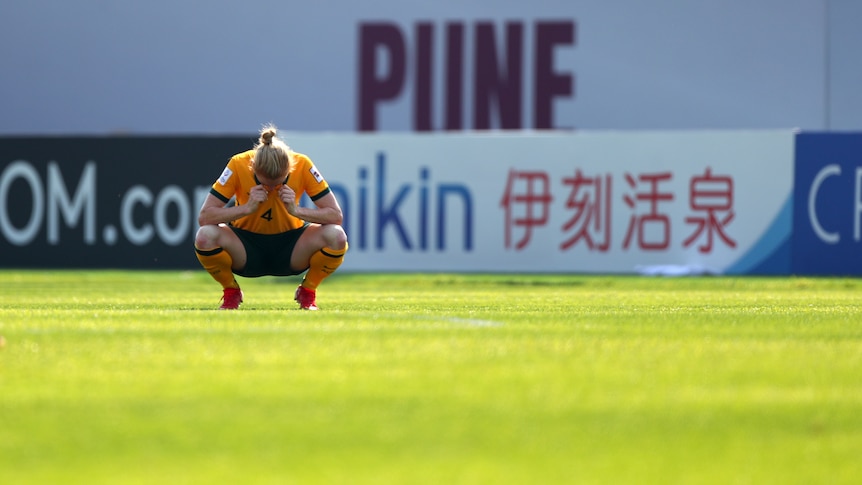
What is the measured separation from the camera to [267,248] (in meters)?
8.72

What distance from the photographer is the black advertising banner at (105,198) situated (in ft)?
57.1

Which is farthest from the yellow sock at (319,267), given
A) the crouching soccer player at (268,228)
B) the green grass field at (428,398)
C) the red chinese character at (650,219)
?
the red chinese character at (650,219)

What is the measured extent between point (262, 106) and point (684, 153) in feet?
33.9

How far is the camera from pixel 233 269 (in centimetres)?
877

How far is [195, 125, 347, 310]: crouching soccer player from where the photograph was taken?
8.41 metres

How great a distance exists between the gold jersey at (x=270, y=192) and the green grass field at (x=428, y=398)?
93cm

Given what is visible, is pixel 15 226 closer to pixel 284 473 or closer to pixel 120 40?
pixel 120 40

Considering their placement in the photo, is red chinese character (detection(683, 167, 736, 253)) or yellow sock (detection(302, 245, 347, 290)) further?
red chinese character (detection(683, 167, 736, 253))

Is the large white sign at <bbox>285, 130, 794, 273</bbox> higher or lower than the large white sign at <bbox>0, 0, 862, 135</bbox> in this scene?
lower

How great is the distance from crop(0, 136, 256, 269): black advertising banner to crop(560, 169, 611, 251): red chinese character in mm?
3942

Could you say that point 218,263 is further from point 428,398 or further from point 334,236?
point 428,398

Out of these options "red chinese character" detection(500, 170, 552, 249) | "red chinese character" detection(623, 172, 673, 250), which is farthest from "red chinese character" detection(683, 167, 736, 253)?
"red chinese character" detection(500, 170, 552, 249)

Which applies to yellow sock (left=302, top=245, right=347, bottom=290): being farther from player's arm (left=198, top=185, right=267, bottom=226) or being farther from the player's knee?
player's arm (left=198, top=185, right=267, bottom=226)

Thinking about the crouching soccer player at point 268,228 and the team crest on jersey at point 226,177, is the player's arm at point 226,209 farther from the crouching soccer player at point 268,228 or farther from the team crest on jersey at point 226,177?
the team crest on jersey at point 226,177
